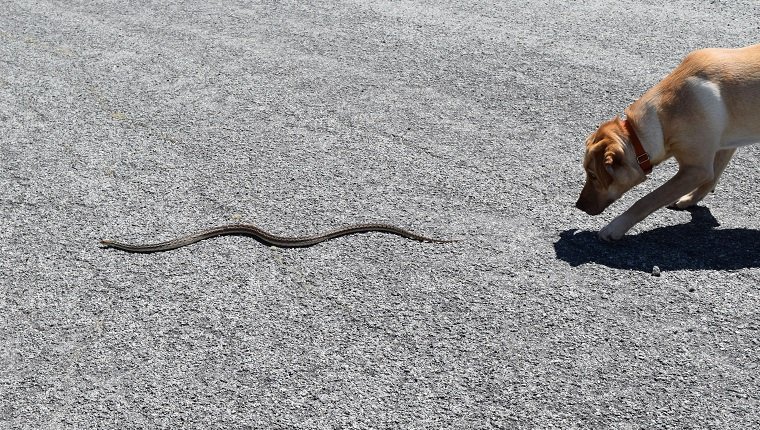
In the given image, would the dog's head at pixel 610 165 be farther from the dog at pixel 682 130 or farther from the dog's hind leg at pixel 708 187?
the dog's hind leg at pixel 708 187

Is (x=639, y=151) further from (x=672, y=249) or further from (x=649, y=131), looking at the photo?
(x=672, y=249)

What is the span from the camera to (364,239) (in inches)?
238

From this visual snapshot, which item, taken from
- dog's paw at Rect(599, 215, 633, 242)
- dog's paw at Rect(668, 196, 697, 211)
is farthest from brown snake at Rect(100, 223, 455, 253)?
dog's paw at Rect(668, 196, 697, 211)

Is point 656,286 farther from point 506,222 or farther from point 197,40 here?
point 197,40

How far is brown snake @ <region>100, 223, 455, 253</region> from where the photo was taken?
5.98 meters

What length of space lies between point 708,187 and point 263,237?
3.12m

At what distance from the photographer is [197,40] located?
9.97 meters

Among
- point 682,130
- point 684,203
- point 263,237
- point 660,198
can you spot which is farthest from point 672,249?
point 263,237

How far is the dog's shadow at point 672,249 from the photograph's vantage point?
5.58 meters

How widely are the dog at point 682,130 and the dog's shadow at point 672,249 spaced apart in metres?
0.14

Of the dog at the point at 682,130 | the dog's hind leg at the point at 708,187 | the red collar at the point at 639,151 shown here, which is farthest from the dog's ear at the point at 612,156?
the dog's hind leg at the point at 708,187

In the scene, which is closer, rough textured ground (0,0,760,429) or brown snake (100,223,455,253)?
rough textured ground (0,0,760,429)

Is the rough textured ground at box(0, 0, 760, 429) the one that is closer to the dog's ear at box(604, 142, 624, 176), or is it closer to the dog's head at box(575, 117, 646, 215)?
the dog's head at box(575, 117, 646, 215)

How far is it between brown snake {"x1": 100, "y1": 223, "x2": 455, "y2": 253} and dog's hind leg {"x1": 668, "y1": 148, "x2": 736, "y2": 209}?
1744 millimetres
